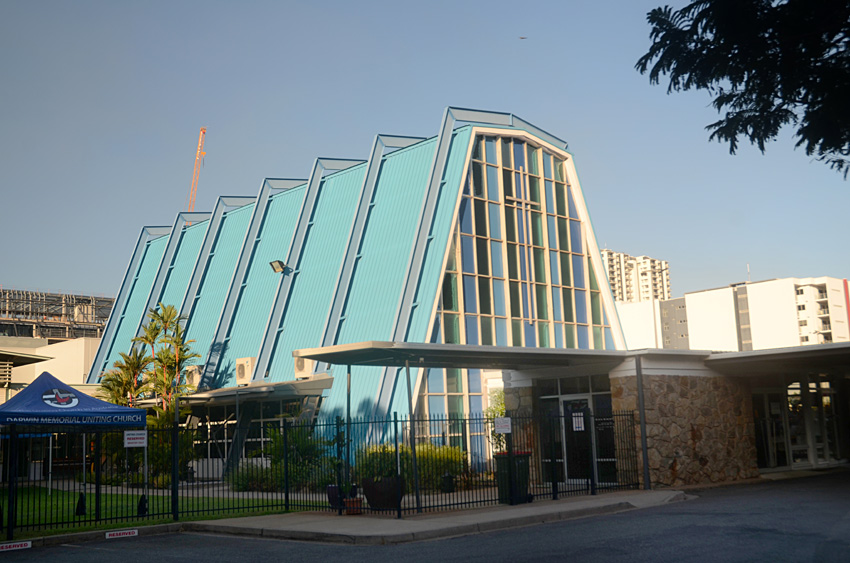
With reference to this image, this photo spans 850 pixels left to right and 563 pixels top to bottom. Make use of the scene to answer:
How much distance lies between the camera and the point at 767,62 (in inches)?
360

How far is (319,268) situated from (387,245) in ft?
15.1

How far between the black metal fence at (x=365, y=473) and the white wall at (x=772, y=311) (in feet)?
302

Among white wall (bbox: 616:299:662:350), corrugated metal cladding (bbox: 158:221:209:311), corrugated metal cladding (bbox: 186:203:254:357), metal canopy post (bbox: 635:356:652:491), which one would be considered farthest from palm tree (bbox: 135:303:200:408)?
white wall (bbox: 616:299:662:350)

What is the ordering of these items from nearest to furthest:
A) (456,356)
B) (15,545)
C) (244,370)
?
(15,545)
(456,356)
(244,370)

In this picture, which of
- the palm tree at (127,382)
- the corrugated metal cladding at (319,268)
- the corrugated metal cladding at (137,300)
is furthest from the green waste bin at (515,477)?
the corrugated metal cladding at (137,300)

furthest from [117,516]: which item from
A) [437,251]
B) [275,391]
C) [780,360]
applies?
[780,360]

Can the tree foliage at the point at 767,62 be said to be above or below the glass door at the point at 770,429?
above

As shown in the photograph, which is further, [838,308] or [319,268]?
[838,308]

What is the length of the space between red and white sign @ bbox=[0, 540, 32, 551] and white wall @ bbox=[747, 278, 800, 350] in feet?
362

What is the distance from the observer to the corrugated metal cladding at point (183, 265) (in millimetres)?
49656

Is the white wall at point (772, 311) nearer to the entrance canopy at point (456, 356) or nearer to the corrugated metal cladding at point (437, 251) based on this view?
the corrugated metal cladding at point (437, 251)

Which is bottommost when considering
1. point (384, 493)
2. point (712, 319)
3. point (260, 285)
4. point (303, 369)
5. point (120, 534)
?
point (120, 534)

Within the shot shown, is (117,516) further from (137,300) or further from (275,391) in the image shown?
(137,300)

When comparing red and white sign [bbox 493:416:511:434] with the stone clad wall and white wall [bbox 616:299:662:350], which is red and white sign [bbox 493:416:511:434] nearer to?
the stone clad wall
